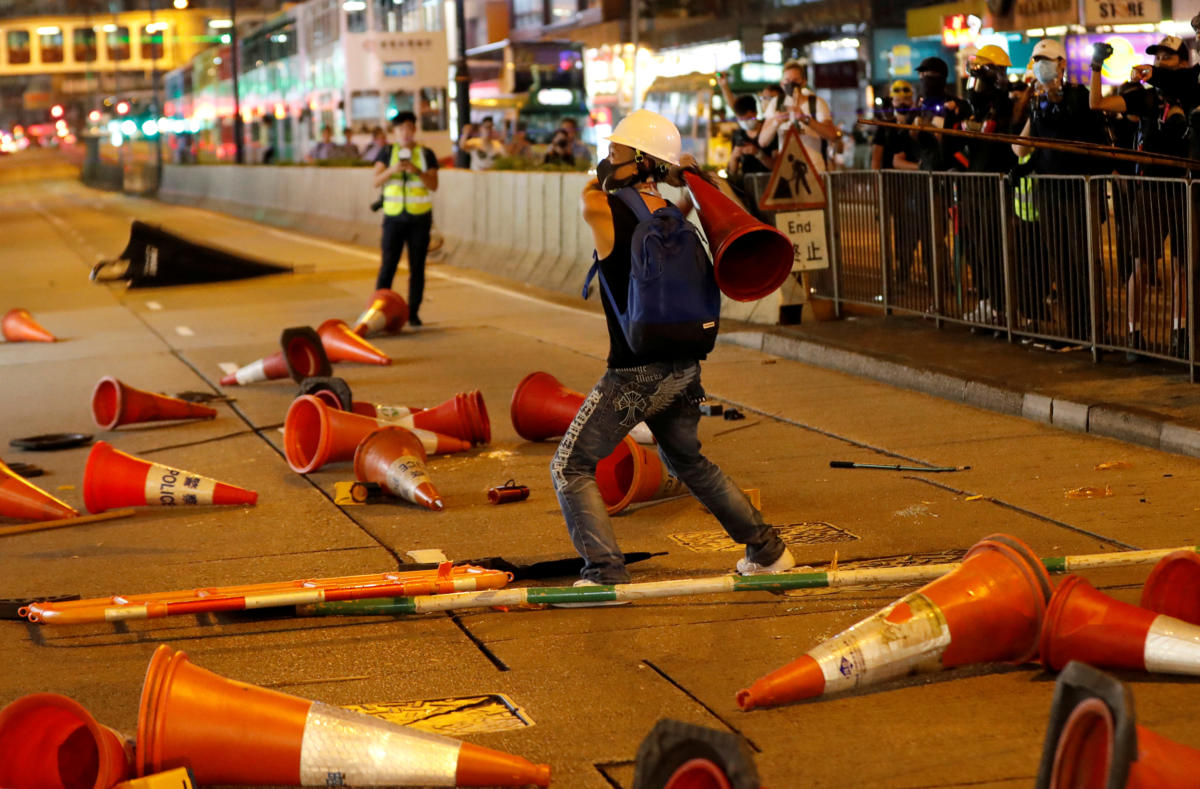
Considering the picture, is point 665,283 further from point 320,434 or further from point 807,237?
point 807,237

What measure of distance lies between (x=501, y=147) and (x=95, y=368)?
2389 centimetres

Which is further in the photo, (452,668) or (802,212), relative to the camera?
(802,212)

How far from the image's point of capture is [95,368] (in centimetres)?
1311

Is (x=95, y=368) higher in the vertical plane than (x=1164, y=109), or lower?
lower

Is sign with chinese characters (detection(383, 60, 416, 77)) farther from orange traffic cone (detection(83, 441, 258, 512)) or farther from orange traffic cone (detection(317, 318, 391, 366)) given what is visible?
orange traffic cone (detection(83, 441, 258, 512))

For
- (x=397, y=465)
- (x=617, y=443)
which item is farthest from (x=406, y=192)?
(x=617, y=443)

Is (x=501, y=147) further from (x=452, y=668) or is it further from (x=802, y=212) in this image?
(x=452, y=668)

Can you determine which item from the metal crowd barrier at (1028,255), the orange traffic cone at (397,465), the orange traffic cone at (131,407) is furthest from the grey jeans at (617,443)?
the orange traffic cone at (131,407)

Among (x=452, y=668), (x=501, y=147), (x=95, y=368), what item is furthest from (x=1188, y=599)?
(x=501, y=147)

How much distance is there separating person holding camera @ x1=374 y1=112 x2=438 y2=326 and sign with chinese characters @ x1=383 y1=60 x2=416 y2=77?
32109 mm

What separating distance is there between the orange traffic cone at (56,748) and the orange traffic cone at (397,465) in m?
3.50

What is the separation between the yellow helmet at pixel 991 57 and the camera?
11672 millimetres

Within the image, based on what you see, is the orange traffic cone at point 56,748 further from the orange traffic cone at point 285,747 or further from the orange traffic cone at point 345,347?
the orange traffic cone at point 345,347

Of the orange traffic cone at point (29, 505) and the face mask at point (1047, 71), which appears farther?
the face mask at point (1047, 71)
